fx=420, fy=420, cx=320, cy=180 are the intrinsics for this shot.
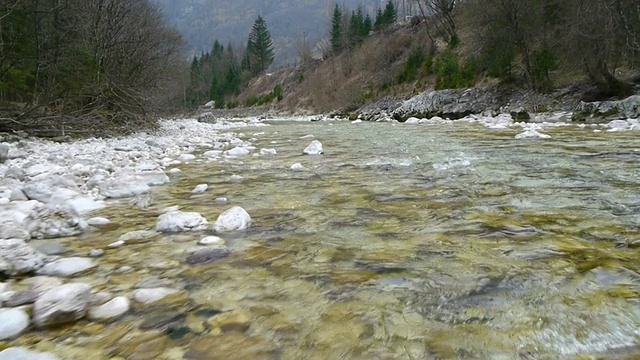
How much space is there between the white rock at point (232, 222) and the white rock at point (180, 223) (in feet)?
0.35

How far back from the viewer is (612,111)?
37.9 feet

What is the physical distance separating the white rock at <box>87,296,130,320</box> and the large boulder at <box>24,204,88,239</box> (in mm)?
1175

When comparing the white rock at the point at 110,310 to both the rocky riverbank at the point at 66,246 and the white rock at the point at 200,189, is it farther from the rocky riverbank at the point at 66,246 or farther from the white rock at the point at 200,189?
the white rock at the point at 200,189

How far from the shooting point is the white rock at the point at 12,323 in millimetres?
1376

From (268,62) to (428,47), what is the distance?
42167 mm

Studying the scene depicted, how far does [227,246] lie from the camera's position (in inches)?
90.2

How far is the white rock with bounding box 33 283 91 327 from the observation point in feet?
4.78

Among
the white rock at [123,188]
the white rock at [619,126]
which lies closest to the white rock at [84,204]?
the white rock at [123,188]

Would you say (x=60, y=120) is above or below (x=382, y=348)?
above

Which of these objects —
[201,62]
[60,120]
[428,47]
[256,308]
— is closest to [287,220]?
[256,308]

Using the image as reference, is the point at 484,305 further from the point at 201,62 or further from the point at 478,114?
the point at 201,62

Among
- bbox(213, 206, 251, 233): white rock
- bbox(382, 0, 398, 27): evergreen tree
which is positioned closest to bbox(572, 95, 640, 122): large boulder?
bbox(213, 206, 251, 233): white rock

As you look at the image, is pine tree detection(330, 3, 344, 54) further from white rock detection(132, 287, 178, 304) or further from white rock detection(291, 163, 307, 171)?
white rock detection(132, 287, 178, 304)

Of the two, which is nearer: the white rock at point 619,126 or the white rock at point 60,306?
the white rock at point 60,306
